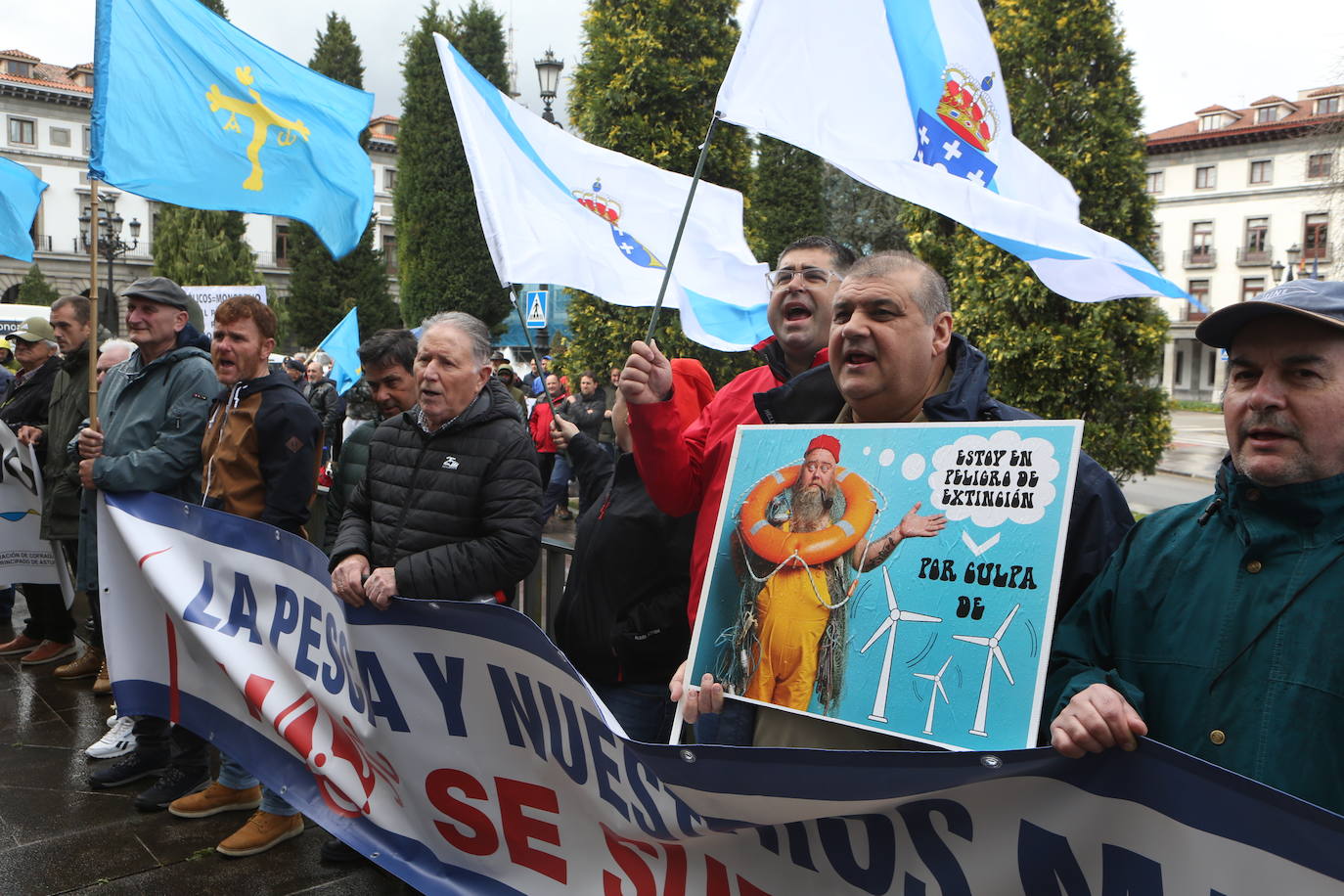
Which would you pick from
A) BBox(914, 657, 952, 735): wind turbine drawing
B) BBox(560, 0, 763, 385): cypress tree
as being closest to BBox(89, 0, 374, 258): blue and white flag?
BBox(914, 657, 952, 735): wind turbine drawing

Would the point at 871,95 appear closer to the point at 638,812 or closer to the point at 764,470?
the point at 764,470

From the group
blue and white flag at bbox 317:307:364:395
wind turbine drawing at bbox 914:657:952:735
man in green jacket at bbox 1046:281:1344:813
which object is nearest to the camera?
man in green jacket at bbox 1046:281:1344:813

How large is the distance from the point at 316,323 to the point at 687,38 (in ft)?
108

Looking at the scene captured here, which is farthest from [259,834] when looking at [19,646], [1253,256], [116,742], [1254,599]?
[1253,256]

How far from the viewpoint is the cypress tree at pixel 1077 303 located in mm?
13148

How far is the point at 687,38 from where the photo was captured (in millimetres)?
18844

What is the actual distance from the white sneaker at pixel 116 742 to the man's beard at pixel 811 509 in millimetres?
3983

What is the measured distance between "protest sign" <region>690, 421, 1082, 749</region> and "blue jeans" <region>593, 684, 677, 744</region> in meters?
1.04

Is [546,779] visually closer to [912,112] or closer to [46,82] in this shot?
[912,112]

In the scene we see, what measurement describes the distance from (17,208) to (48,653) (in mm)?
3066

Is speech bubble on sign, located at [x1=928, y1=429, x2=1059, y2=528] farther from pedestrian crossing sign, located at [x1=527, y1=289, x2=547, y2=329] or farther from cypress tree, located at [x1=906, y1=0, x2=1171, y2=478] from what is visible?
cypress tree, located at [x1=906, y1=0, x2=1171, y2=478]

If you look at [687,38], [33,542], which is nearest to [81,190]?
[687,38]

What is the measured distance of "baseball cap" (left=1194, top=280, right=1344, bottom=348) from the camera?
72.2 inches

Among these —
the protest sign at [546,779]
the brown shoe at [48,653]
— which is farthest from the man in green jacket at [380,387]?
the brown shoe at [48,653]
